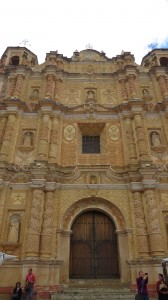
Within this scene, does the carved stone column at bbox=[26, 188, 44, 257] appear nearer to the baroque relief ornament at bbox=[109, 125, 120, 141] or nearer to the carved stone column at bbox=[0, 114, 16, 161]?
the carved stone column at bbox=[0, 114, 16, 161]

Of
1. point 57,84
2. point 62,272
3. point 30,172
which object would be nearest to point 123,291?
point 62,272

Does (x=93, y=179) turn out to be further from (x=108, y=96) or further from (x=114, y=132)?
(x=108, y=96)

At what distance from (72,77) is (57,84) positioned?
1.23 m

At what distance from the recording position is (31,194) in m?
11.1

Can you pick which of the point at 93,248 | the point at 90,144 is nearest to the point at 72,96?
the point at 90,144

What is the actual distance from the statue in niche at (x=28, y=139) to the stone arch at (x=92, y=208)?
13.0ft

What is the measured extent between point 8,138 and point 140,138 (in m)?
6.46

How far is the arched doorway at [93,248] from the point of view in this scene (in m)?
10.1

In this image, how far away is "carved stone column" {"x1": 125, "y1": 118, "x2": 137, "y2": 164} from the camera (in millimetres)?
12133

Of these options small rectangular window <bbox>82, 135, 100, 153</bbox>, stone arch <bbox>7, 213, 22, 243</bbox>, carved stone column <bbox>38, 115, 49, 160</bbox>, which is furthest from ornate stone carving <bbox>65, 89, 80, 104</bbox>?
stone arch <bbox>7, 213, 22, 243</bbox>

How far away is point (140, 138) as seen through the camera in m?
12.6

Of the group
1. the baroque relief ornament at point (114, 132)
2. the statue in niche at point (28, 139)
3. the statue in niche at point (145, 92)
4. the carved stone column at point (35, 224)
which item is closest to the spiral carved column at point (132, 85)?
the statue in niche at point (145, 92)

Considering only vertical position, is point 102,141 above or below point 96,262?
above

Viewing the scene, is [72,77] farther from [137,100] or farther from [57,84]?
[137,100]
